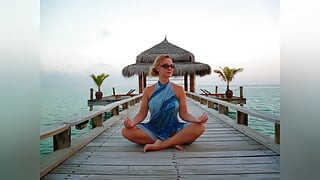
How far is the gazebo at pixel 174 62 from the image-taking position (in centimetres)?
1045

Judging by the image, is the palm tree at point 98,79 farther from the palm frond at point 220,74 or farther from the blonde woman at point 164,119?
the blonde woman at point 164,119

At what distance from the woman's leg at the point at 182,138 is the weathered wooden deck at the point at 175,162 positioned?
0.06 meters

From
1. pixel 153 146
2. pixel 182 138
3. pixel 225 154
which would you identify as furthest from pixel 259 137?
pixel 153 146

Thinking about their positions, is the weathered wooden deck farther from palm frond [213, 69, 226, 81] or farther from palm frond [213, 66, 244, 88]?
palm frond [213, 69, 226, 81]

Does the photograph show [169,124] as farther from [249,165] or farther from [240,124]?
[240,124]

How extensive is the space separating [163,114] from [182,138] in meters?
0.26

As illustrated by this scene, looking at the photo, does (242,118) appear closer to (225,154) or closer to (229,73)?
(225,154)

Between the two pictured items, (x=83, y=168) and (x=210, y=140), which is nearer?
(x=83, y=168)

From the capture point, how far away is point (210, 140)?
3.08 m

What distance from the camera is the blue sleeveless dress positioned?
264cm

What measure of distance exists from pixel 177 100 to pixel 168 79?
0.20 metres

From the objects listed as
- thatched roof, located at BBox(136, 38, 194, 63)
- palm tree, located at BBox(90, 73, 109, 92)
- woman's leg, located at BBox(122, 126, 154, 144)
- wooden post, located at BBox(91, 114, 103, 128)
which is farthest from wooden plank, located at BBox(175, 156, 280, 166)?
palm tree, located at BBox(90, 73, 109, 92)

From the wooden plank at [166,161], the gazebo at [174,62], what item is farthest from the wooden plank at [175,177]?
the gazebo at [174,62]
